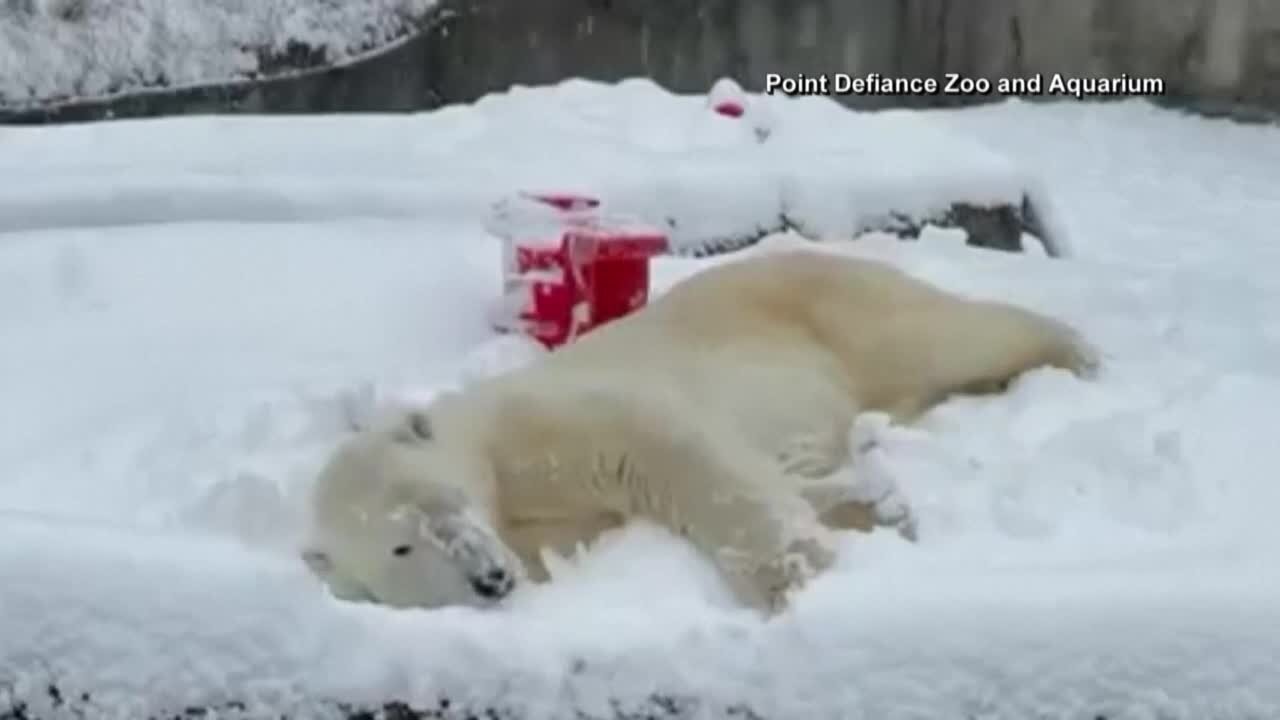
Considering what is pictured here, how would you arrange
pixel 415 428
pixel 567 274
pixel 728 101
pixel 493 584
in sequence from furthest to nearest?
pixel 728 101
pixel 567 274
pixel 415 428
pixel 493 584

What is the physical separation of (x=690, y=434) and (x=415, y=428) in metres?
0.26

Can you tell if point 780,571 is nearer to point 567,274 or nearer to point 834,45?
point 567,274

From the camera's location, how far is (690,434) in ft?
6.41

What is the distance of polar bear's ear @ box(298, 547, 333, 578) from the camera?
1743 mm

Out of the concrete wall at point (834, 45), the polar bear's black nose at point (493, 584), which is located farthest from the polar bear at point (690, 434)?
the concrete wall at point (834, 45)

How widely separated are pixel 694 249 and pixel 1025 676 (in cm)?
168

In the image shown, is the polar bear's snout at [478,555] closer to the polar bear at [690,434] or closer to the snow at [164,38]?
the polar bear at [690,434]

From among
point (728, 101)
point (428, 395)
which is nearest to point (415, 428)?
point (428, 395)

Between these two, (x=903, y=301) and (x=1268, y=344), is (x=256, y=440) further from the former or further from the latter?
(x=1268, y=344)

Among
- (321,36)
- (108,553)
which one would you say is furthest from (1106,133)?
(108,553)

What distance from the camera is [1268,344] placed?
2.75 meters

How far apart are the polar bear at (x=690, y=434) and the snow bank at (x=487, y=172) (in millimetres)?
777

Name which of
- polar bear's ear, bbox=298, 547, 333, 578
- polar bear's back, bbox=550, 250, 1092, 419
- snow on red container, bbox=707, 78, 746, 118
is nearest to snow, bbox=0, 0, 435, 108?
snow on red container, bbox=707, 78, 746, 118

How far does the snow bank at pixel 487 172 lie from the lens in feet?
10.4
